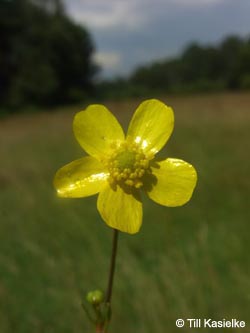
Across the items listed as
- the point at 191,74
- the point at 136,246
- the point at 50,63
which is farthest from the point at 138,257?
the point at 191,74

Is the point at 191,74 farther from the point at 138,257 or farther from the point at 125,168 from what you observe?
the point at 125,168

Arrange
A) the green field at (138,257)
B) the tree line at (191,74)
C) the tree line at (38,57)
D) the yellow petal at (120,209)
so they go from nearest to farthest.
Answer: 1. the yellow petal at (120,209)
2. the green field at (138,257)
3. the tree line at (38,57)
4. the tree line at (191,74)

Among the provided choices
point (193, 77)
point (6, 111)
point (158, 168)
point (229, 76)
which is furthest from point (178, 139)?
point (193, 77)

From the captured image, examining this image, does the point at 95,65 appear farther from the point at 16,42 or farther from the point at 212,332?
the point at 212,332

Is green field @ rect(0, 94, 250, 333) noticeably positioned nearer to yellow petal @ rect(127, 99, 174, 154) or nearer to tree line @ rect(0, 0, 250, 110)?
yellow petal @ rect(127, 99, 174, 154)

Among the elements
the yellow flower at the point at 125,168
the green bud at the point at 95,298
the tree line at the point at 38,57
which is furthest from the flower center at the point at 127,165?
the tree line at the point at 38,57

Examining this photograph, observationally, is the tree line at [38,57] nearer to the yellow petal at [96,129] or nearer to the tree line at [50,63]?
the tree line at [50,63]

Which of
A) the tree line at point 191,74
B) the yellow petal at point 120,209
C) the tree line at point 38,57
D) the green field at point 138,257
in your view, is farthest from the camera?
the tree line at point 191,74
